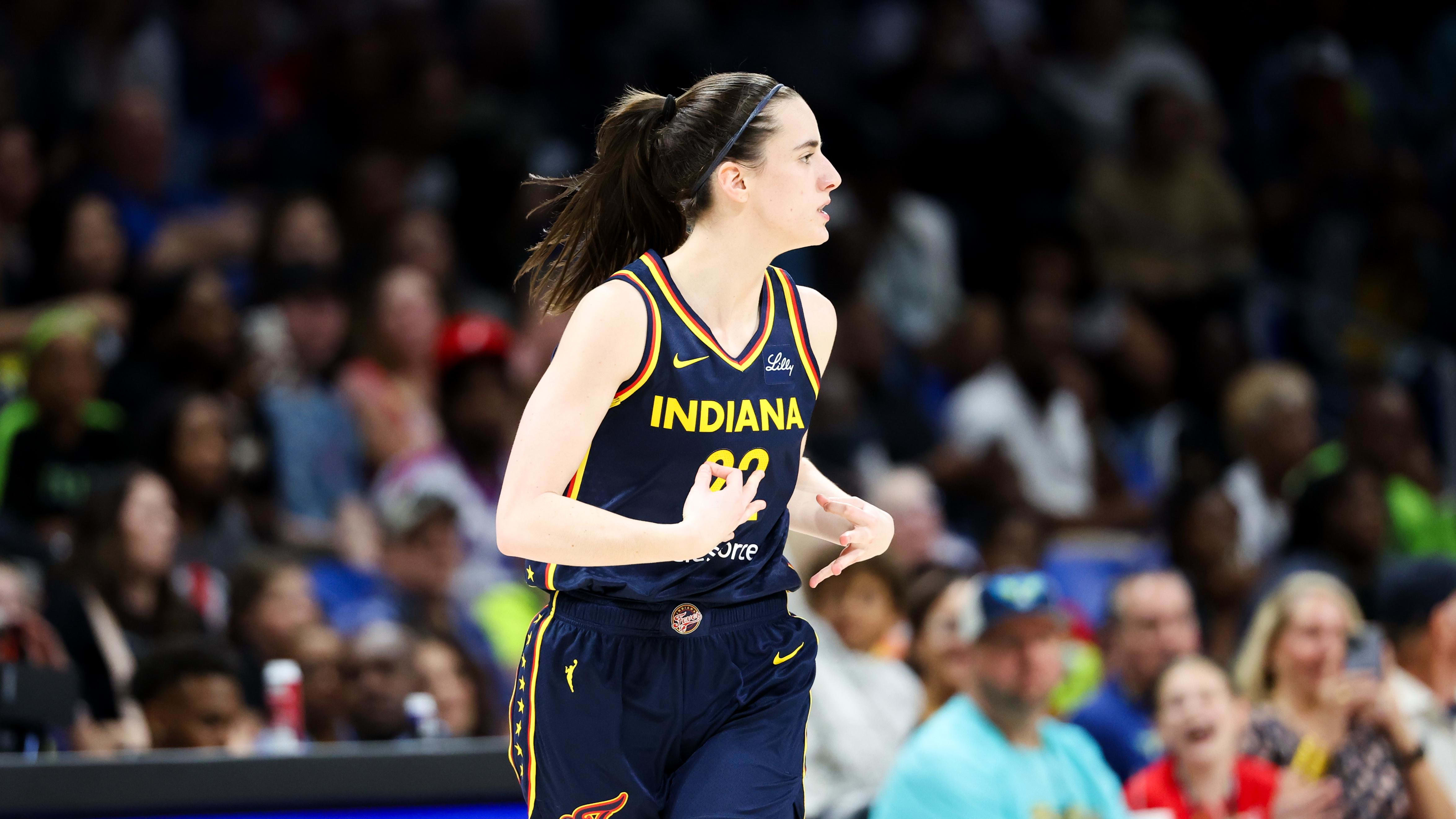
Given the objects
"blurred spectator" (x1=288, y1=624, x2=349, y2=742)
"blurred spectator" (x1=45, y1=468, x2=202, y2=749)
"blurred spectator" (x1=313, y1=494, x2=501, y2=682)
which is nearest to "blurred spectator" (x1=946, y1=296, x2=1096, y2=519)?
"blurred spectator" (x1=313, y1=494, x2=501, y2=682)

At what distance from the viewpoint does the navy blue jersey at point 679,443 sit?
2.92 metres

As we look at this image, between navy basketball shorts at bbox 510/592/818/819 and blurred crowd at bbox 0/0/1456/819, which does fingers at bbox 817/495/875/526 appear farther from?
blurred crowd at bbox 0/0/1456/819

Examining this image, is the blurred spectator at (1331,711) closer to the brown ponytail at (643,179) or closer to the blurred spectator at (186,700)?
the brown ponytail at (643,179)

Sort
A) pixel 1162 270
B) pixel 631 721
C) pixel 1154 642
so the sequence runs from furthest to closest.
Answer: pixel 1162 270 → pixel 1154 642 → pixel 631 721

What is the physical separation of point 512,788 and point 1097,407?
490 cm

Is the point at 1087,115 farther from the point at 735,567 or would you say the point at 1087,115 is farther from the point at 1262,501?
the point at 735,567

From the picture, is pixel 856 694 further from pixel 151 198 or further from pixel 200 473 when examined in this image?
pixel 151 198

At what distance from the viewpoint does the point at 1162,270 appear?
377 inches

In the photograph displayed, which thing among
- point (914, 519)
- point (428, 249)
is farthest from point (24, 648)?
point (914, 519)

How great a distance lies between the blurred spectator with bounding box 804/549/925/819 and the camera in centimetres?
519

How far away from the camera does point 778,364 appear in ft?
10.0

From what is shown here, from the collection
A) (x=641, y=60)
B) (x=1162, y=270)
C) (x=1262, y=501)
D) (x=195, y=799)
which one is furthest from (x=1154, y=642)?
(x=641, y=60)

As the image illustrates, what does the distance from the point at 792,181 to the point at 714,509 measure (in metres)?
0.67

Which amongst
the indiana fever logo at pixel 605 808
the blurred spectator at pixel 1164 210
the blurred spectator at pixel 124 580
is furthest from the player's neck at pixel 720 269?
the blurred spectator at pixel 1164 210
